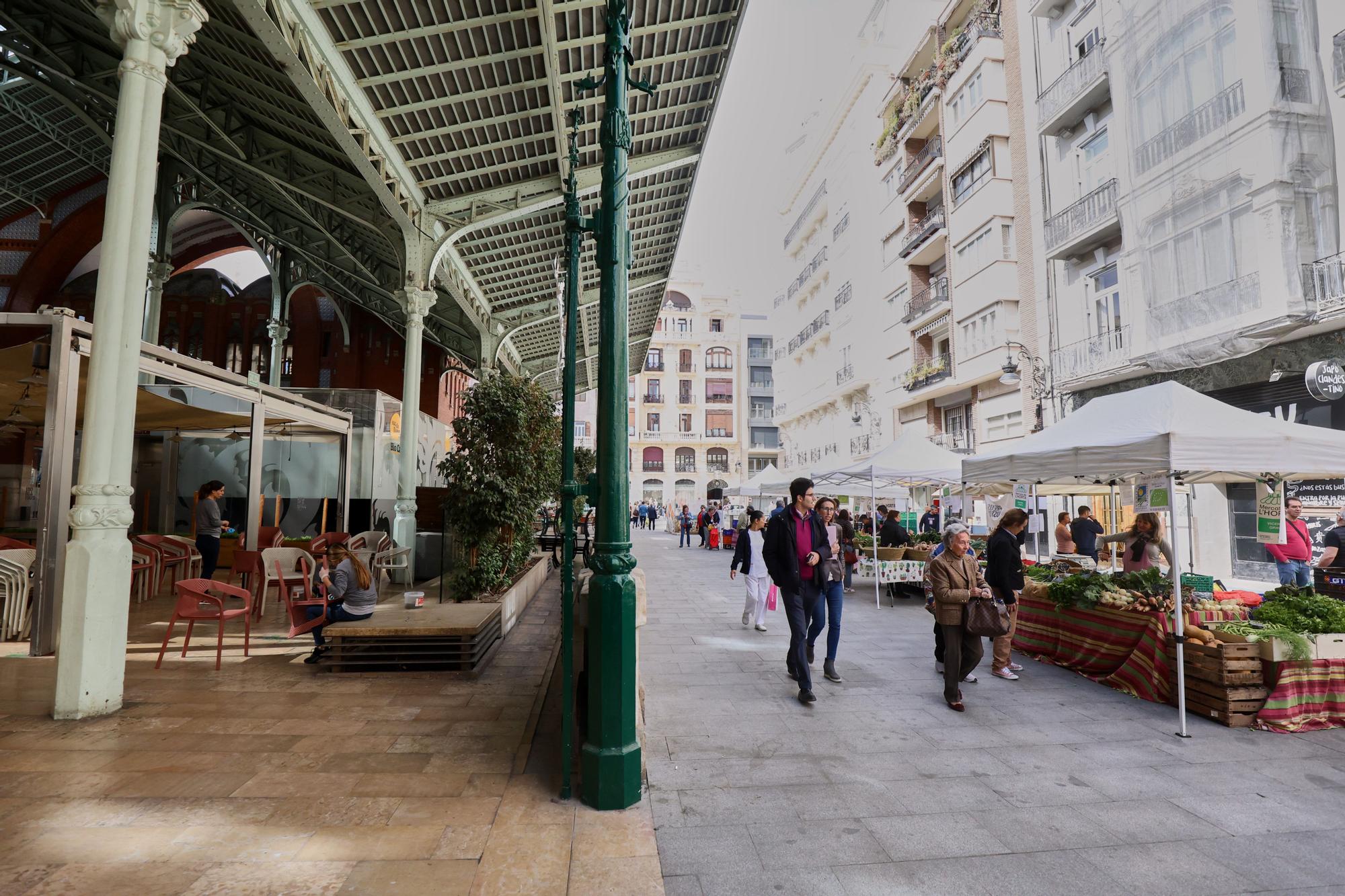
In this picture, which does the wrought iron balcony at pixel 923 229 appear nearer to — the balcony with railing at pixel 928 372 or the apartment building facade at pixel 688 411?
the balcony with railing at pixel 928 372

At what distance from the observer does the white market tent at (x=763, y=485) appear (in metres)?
19.5

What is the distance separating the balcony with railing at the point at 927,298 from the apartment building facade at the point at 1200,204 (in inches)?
237

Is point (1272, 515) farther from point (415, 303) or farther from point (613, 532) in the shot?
point (415, 303)

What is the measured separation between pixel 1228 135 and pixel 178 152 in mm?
18304

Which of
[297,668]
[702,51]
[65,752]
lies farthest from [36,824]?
[702,51]

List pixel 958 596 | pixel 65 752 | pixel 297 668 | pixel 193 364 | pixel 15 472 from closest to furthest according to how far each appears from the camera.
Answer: pixel 65 752 → pixel 958 596 → pixel 297 668 → pixel 193 364 → pixel 15 472

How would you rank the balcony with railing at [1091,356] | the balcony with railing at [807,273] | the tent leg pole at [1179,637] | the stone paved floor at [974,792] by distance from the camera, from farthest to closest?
1. the balcony with railing at [807,273]
2. the balcony with railing at [1091,356]
3. the tent leg pole at [1179,637]
4. the stone paved floor at [974,792]

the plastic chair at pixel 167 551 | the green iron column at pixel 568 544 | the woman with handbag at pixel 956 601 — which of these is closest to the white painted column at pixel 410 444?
the plastic chair at pixel 167 551

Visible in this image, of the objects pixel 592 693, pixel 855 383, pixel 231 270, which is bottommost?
pixel 592 693

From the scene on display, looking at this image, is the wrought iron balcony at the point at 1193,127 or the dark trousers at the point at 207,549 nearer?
the dark trousers at the point at 207,549

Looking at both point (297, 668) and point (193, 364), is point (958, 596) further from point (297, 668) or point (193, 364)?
point (193, 364)

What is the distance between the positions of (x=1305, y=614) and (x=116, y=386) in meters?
8.88

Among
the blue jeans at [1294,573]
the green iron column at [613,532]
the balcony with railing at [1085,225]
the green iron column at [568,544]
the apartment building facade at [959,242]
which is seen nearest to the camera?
the green iron column at [613,532]

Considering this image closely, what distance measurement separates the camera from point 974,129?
68.8ft
